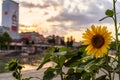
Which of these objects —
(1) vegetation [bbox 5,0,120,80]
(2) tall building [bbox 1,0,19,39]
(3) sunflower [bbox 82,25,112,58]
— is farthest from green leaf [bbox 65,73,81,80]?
(2) tall building [bbox 1,0,19,39]

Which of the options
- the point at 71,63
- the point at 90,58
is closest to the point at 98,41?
the point at 90,58

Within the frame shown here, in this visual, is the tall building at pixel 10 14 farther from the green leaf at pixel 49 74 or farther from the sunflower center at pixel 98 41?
the sunflower center at pixel 98 41

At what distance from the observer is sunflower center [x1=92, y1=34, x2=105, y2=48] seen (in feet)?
3.03

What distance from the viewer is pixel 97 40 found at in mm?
950

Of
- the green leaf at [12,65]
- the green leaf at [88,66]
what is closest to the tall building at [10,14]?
the green leaf at [12,65]

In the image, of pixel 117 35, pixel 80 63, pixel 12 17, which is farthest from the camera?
pixel 12 17

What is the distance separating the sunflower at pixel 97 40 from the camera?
906mm

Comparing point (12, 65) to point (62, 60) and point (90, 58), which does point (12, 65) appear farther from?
point (90, 58)

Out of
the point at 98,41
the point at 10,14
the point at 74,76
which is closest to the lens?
the point at 98,41

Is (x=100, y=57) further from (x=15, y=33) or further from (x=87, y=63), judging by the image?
(x=15, y=33)

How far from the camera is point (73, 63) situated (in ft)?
3.71

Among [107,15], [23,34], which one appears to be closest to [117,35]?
[107,15]

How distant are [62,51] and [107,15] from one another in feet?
0.68

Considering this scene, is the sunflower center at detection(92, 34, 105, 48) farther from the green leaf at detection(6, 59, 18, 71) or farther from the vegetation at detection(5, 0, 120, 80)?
the green leaf at detection(6, 59, 18, 71)
